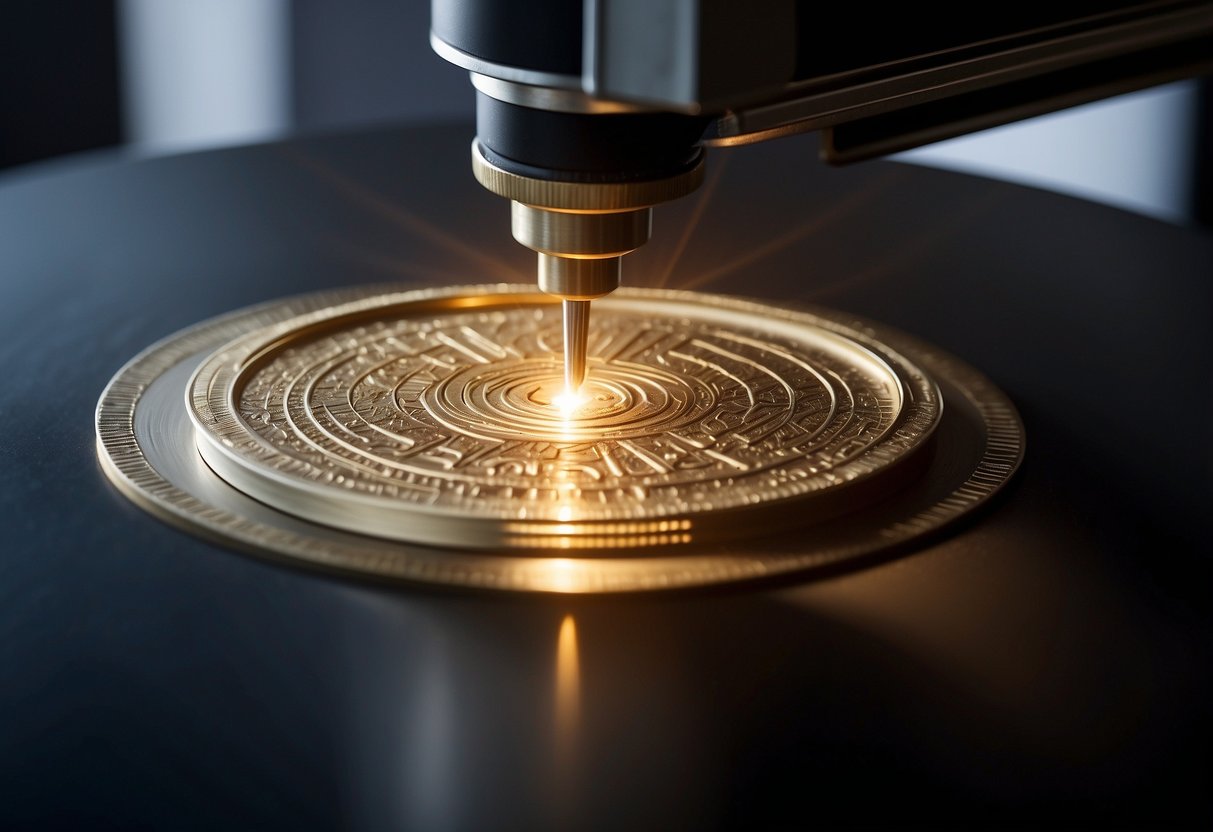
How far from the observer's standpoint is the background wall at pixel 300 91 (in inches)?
135

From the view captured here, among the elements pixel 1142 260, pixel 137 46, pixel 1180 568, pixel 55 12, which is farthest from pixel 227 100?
pixel 1180 568

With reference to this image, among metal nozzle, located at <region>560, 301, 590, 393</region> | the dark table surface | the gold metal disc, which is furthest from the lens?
metal nozzle, located at <region>560, 301, 590, 393</region>

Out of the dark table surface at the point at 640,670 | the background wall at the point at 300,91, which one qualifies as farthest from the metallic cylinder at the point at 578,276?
the background wall at the point at 300,91

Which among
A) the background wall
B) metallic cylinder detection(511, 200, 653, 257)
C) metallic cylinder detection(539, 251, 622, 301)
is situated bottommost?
the background wall

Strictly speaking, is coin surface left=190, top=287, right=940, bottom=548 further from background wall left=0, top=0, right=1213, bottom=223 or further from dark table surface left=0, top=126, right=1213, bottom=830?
background wall left=0, top=0, right=1213, bottom=223

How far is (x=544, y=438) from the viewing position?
953 millimetres

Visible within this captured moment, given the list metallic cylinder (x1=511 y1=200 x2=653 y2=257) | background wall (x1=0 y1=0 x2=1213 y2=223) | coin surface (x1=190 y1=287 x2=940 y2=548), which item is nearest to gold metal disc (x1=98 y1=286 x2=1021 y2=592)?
coin surface (x1=190 y1=287 x2=940 y2=548)

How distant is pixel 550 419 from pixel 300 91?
113 inches

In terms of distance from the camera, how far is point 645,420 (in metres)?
0.98

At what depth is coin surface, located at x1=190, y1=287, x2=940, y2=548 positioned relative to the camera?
0.86 metres

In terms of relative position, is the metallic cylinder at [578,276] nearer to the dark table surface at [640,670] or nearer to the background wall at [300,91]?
the dark table surface at [640,670]

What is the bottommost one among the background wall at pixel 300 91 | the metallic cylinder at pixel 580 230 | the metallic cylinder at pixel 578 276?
the background wall at pixel 300 91

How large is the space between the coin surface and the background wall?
95.2 inches

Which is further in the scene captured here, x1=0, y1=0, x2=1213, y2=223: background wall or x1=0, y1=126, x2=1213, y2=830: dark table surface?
x1=0, y1=0, x2=1213, y2=223: background wall
